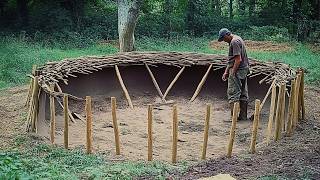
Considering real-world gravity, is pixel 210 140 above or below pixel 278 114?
below

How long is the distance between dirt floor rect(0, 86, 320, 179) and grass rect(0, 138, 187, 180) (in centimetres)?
39

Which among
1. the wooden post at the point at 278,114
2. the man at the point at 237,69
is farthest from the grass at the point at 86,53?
the wooden post at the point at 278,114

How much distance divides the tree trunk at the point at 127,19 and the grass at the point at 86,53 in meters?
1.90

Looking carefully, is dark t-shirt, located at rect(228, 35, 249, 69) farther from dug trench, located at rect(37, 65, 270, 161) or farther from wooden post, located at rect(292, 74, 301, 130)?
wooden post, located at rect(292, 74, 301, 130)

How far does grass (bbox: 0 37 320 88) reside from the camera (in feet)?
45.3

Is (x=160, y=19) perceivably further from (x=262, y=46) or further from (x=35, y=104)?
(x=35, y=104)

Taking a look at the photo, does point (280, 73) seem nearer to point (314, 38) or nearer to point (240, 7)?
point (314, 38)

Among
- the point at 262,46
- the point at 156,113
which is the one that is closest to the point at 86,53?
the point at 262,46

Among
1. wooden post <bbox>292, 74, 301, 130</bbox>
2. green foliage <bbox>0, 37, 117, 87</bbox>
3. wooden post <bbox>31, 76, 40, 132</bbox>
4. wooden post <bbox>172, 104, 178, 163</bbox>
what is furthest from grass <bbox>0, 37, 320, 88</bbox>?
wooden post <bbox>172, 104, 178, 163</bbox>

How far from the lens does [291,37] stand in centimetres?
2159

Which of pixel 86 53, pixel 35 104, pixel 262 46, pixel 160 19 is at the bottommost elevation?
pixel 35 104

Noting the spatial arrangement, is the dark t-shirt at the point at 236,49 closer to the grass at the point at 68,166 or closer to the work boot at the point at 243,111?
the work boot at the point at 243,111

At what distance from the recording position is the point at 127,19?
1511 cm

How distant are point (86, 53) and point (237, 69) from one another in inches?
343
